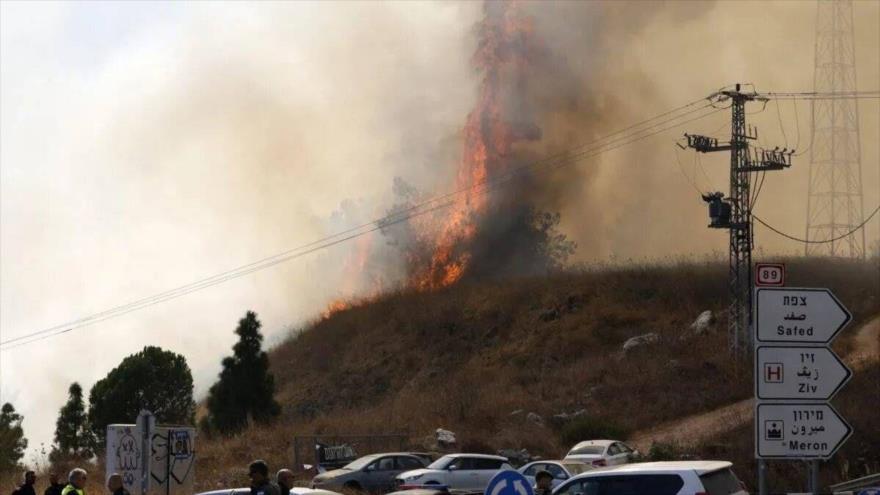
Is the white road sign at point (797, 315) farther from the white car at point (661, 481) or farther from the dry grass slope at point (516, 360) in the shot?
the dry grass slope at point (516, 360)

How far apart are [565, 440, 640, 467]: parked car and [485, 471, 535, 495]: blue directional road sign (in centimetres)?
2590

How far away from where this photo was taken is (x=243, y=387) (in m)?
57.7

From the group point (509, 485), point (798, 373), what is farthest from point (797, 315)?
point (509, 485)

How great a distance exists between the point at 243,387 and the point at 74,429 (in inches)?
307

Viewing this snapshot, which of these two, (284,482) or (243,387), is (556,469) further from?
(243,387)

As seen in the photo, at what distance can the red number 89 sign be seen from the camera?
12.6 m

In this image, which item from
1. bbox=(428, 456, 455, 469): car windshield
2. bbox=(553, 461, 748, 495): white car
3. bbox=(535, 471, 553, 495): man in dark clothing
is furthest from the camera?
bbox=(428, 456, 455, 469): car windshield

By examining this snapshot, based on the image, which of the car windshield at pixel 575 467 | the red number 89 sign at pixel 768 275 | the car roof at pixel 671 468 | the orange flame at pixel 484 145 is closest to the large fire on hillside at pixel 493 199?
the orange flame at pixel 484 145

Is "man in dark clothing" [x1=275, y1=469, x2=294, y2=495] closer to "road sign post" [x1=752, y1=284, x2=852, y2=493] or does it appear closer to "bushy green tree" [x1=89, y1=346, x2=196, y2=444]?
"road sign post" [x1=752, y1=284, x2=852, y2=493]

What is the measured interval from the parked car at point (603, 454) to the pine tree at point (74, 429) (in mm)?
24568

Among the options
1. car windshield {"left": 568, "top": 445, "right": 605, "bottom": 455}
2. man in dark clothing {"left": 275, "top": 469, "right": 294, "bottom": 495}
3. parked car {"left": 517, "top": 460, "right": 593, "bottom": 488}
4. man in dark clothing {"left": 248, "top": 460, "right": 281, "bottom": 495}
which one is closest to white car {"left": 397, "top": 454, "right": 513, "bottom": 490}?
parked car {"left": 517, "top": 460, "right": 593, "bottom": 488}

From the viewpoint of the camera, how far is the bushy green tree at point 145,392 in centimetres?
5528

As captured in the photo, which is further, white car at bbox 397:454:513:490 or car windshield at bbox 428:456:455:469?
car windshield at bbox 428:456:455:469

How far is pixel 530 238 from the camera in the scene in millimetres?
87062
